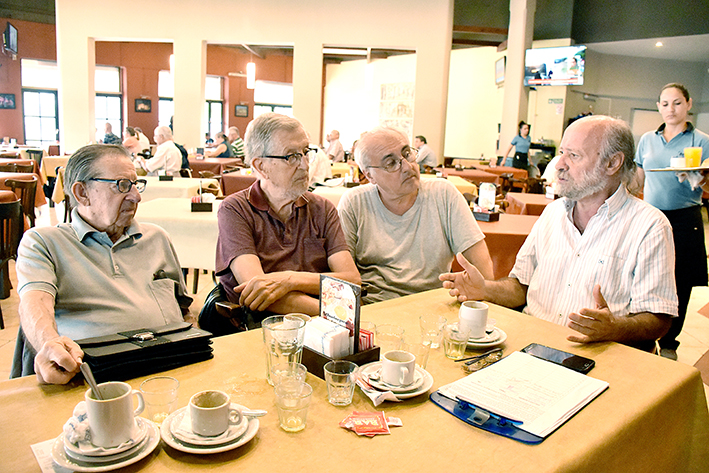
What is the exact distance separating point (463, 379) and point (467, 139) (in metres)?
14.4

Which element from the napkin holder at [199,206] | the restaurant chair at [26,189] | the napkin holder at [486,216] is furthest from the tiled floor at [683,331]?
the napkin holder at [486,216]

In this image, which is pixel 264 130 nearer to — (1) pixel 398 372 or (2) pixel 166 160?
(1) pixel 398 372

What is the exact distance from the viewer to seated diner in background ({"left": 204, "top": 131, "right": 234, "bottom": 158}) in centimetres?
1192

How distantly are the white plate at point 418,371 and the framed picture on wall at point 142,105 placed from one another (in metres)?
16.8

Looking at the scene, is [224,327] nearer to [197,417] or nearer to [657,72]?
[197,417]

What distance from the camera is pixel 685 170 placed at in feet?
10.4

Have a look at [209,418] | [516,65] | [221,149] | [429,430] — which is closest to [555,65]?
[516,65]

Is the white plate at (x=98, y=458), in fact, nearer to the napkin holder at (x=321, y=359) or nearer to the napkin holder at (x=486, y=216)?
the napkin holder at (x=321, y=359)

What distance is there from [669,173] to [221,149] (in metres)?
9.90

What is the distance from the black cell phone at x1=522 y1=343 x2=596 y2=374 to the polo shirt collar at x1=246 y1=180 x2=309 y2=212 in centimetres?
115

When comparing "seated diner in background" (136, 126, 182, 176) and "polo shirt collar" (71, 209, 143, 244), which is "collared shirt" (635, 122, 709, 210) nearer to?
"polo shirt collar" (71, 209, 143, 244)

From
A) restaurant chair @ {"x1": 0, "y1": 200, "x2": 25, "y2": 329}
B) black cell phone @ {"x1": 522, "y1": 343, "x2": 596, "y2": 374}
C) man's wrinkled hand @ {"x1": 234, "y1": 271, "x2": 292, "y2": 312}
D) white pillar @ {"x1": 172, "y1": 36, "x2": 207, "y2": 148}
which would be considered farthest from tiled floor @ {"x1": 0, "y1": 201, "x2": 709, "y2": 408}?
white pillar @ {"x1": 172, "y1": 36, "x2": 207, "y2": 148}

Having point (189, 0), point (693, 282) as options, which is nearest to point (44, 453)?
point (693, 282)

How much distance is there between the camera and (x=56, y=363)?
1202mm
